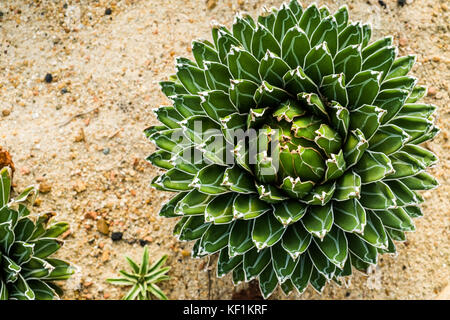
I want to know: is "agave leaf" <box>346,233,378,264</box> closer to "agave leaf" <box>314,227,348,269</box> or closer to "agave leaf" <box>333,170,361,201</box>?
"agave leaf" <box>314,227,348,269</box>

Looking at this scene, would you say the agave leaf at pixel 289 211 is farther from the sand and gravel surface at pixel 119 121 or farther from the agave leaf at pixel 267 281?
the sand and gravel surface at pixel 119 121

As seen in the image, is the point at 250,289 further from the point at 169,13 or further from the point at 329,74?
the point at 169,13

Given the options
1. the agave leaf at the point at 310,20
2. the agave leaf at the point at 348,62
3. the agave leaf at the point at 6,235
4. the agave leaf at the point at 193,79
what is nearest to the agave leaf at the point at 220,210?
the agave leaf at the point at 193,79

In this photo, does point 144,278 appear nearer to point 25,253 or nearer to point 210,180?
point 25,253

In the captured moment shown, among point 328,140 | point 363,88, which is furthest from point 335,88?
point 328,140

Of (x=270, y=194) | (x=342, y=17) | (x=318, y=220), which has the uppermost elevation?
(x=342, y=17)

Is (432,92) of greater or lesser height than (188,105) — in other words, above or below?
above

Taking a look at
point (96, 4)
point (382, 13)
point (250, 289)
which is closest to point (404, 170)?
point (250, 289)
